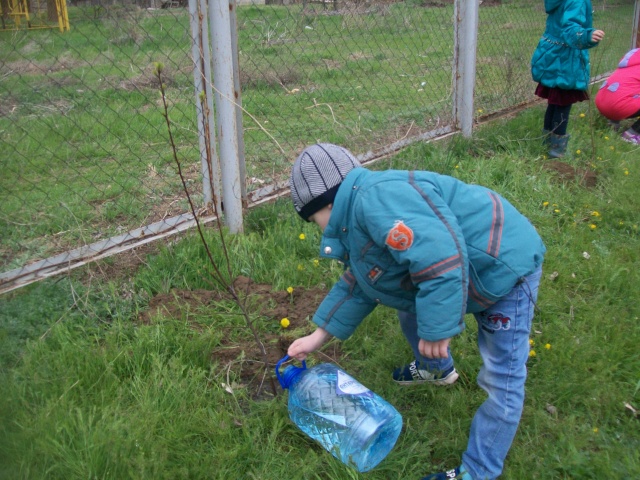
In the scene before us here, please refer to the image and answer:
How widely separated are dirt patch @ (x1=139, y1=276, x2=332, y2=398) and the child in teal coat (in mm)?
3115

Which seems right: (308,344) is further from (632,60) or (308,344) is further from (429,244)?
(632,60)

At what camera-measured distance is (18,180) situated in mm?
4344

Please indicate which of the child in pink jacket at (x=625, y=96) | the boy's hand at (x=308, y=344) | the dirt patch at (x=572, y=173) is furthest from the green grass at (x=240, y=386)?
the child in pink jacket at (x=625, y=96)

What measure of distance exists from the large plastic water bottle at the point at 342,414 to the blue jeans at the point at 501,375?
346 mm

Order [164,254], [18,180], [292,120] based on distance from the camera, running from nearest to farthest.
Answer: [164,254] → [18,180] → [292,120]

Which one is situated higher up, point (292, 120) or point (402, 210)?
point (402, 210)

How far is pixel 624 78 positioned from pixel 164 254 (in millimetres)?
4972

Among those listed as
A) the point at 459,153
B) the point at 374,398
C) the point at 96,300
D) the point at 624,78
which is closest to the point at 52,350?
the point at 96,300

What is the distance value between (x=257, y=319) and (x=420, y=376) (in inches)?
32.3

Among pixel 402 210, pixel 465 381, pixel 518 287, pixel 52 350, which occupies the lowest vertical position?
pixel 465 381

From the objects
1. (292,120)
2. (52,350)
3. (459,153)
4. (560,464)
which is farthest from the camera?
(292,120)

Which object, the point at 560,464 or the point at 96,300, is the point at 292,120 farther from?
the point at 560,464

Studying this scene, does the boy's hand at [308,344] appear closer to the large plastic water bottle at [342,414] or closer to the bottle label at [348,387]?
the large plastic water bottle at [342,414]

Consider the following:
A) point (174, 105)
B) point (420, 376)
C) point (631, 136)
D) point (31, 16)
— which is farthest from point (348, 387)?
point (631, 136)
